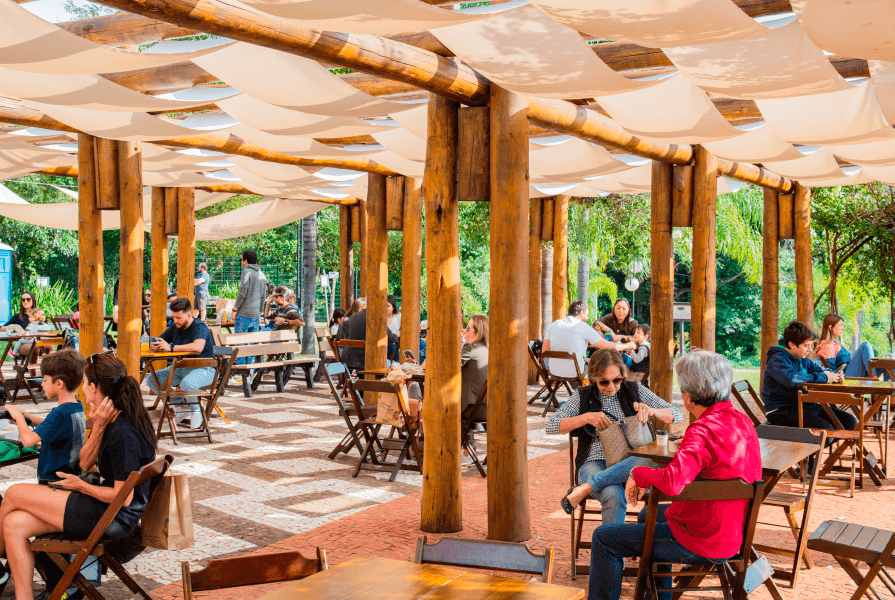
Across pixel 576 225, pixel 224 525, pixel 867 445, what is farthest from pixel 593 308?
pixel 224 525

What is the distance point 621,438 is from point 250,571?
2.08 meters

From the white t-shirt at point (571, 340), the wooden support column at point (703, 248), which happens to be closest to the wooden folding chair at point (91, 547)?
the wooden support column at point (703, 248)

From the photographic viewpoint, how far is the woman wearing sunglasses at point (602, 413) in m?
3.85

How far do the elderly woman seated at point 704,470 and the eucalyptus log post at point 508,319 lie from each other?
1.51 meters

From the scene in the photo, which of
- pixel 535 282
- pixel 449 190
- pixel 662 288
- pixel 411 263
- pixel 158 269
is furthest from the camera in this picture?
pixel 535 282

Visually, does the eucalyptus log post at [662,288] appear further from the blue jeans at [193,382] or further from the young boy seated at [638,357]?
the blue jeans at [193,382]

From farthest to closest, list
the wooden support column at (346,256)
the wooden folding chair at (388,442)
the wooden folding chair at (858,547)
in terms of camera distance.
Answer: the wooden support column at (346,256)
the wooden folding chair at (388,442)
the wooden folding chair at (858,547)

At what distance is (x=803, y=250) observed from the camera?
10.5m

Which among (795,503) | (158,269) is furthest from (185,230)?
(795,503)

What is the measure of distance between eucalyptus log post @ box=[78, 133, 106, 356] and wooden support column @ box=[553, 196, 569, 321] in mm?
6523

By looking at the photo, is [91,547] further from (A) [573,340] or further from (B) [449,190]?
(A) [573,340]

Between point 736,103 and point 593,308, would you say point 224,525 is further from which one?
point 593,308

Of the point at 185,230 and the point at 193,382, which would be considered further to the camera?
the point at 185,230

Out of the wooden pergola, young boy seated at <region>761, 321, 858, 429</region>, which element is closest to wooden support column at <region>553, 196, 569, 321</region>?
the wooden pergola
